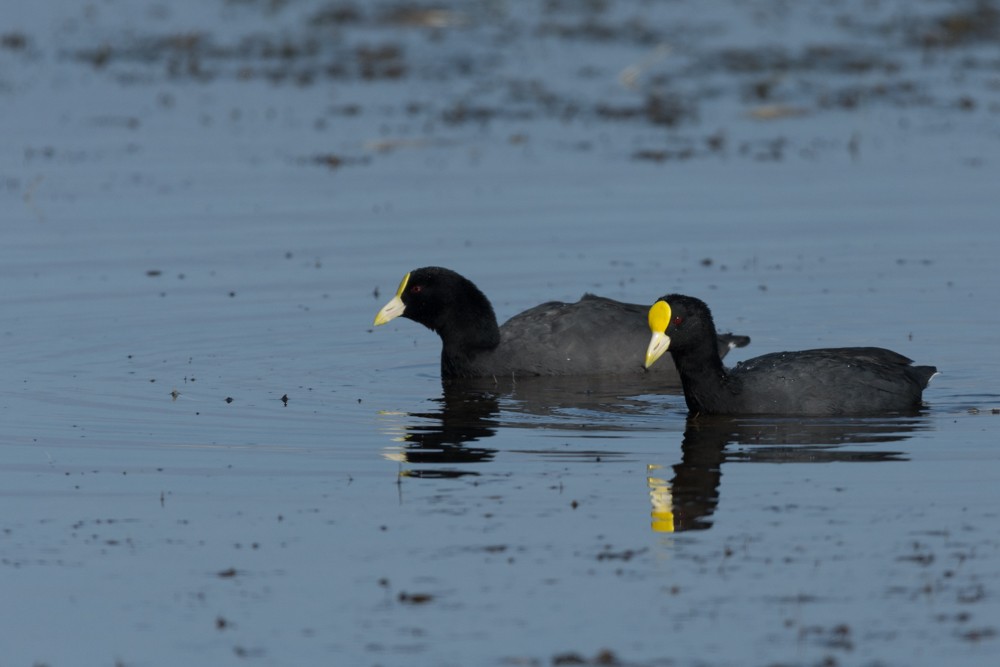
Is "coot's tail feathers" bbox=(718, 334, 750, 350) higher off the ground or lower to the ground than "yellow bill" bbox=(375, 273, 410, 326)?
lower

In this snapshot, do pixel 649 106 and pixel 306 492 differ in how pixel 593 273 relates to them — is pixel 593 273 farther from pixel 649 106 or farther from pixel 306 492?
pixel 649 106

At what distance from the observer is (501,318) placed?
16.0 meters

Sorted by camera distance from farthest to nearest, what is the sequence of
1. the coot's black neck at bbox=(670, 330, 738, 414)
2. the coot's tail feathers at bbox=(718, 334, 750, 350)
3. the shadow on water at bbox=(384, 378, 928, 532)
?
the coot's tail feathers at bbox=(718, 334, 750, 350) < the coot's black neck at bbox=(670, 330, 738, 414) < the shadow on water at bbox=(384, 378, 928, 532)

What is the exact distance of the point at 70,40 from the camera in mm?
31359

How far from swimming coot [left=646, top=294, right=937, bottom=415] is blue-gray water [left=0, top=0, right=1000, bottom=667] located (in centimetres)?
29

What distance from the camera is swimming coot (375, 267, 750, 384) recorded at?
1441 cm

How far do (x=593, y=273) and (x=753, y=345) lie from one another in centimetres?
275

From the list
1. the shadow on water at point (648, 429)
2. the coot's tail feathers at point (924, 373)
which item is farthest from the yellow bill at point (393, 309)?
the coot's tail feathers at point (924, 373)

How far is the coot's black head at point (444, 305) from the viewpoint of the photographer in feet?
47.5

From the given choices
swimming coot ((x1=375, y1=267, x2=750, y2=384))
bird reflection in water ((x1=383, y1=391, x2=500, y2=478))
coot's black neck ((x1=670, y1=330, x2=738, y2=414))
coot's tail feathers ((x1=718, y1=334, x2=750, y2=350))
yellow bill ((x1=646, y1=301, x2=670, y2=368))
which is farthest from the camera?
swimming coot ((x1=375, y1=267, x2=750, y2=384))

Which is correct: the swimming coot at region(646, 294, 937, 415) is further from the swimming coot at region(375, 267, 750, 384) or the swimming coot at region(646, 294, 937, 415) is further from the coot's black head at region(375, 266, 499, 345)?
the coot's black head at region(375, 266, 499, 345)

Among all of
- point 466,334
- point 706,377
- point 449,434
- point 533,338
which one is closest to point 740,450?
point 706,377

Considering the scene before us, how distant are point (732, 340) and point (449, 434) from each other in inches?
119

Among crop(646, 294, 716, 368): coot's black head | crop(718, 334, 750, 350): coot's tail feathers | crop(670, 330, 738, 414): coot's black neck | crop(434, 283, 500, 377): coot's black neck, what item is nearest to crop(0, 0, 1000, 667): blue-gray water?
crop(718, 334, 750, 350): coot's tail feathers
